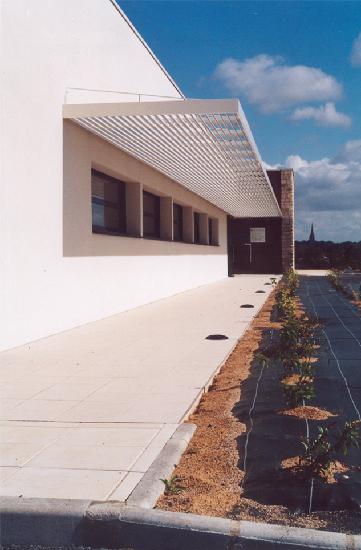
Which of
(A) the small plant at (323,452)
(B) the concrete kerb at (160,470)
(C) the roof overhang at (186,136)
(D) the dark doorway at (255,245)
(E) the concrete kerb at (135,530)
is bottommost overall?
(E) the concrete kerb at (135,530)

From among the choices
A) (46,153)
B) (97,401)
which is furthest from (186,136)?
(97,401)

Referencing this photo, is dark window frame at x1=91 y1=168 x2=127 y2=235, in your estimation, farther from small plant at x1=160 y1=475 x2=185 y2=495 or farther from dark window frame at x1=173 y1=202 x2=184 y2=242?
small plant at x1=160 y1=475 x2=185 y2=495

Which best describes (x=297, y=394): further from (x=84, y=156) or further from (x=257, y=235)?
(x=257, y=235)

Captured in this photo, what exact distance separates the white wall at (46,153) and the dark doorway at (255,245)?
18.4m

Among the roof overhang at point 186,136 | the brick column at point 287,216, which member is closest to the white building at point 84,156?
the roof overhang at point 186,136

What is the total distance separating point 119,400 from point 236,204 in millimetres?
17059

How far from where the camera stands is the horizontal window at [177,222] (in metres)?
17.6

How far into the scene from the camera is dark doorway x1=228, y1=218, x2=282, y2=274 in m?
28.6

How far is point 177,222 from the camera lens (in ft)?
58.7

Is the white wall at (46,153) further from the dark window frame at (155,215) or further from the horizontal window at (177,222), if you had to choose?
the horizontal window at (177,222)

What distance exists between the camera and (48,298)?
799cm

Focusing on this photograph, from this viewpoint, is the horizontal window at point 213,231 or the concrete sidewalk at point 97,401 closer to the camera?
the concrete sidewalk at point 97,401

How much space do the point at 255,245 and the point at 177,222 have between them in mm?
11815

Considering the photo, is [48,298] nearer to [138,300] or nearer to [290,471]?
[138,300]
